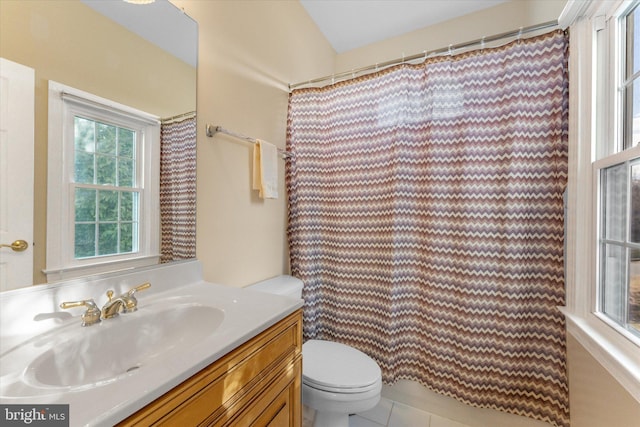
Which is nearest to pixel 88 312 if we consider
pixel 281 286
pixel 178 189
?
pixel 178 189

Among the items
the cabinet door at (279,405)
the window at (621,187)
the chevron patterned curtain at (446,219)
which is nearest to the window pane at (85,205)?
the cabinet door at (279,405)

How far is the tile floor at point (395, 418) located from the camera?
59.7 inches

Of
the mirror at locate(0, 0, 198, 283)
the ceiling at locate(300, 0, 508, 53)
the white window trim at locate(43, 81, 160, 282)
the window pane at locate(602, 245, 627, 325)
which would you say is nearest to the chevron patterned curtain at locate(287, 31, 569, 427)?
the window pane at locate(602, 245, 627, 325)

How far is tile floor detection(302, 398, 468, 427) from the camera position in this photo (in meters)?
1.52

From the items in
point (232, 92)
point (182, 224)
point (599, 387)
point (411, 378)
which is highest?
point (232, 92)

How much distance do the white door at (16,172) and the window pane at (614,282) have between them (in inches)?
76.3

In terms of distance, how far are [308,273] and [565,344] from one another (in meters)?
1.34

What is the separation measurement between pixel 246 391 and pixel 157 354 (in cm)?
32

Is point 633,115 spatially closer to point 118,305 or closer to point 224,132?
point 224,132

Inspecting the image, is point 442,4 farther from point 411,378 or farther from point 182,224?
point 411,378

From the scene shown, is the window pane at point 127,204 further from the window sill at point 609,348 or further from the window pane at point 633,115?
the window pane at point 633,115

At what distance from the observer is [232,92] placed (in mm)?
1381

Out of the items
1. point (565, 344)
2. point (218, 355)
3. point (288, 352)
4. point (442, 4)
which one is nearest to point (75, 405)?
point (218, 355)

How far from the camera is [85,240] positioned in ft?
2.81
